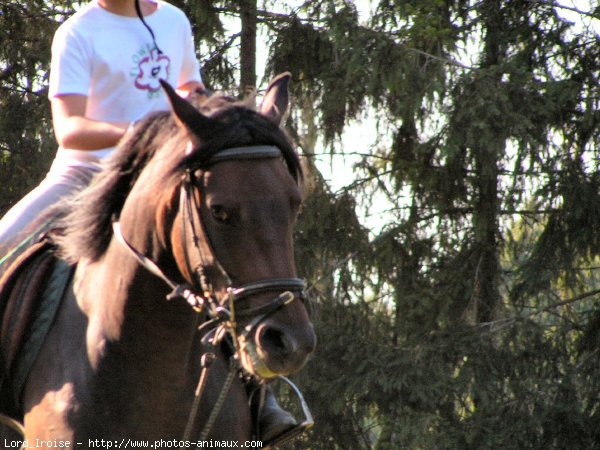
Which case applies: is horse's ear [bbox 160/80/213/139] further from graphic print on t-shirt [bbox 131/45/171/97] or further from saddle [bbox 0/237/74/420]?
graphic print on t-shirt [bbox 131/45/171/97]

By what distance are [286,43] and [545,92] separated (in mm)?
3055

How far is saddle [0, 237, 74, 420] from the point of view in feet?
12.8

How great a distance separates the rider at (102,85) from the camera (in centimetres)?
421

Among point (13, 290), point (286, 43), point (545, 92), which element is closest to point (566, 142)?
point (545, 92)

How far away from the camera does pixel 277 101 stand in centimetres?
384

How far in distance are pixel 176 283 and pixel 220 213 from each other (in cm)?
40

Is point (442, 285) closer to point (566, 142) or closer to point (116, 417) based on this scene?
point (566, 142)

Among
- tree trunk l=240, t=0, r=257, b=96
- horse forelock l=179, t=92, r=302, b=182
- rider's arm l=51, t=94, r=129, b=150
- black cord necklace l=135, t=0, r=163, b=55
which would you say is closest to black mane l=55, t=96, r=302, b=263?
horse forelock l=179, t=92, r=302, b=182

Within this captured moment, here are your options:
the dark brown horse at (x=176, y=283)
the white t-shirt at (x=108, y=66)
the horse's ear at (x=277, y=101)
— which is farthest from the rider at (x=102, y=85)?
the horse's ear at (x=277, y=101)

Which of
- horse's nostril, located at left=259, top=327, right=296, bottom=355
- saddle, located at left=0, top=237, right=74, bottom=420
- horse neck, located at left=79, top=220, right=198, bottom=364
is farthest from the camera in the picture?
saddle, located at left=0, top=237, right=74, bottom=420

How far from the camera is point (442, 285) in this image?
12.2 metres

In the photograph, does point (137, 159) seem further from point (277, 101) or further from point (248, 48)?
point (248, 48)

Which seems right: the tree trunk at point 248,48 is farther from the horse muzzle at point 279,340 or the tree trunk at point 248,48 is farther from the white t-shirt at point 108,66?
the horse muzzle at point 279,340

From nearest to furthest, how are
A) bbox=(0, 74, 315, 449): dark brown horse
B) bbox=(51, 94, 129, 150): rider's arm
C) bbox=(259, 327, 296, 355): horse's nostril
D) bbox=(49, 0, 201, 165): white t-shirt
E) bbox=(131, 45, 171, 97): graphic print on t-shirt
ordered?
bbox=(259, 327, 296, 355): horse's nostril < bbox=(0, 74, 315, 449): dark brown horse < bbox=(51, 94, 129, 150): rider's arm < bbox=(49, 0, 201, 165): white t-shirt < bbox=(131, 45, 171, 97): graphic print on t-shirt
